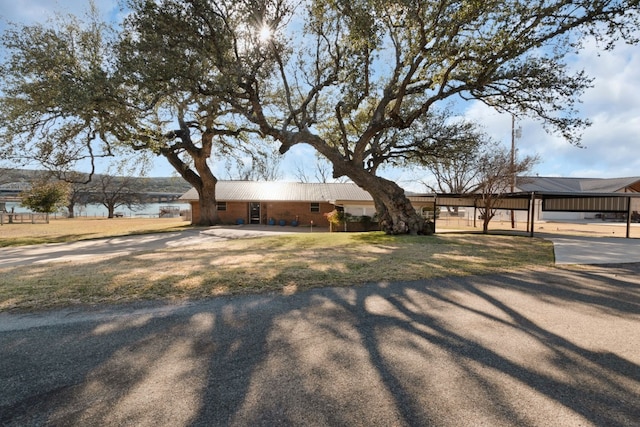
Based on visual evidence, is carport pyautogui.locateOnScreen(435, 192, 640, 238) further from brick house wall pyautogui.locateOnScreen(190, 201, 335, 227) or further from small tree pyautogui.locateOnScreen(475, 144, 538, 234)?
brick house wall pyautogui.locateOnScreen(190, 201, 335, 227)

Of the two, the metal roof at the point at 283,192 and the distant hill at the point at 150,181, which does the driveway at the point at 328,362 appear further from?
the distant hill at the point at 150,181

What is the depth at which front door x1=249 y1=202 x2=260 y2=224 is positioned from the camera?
26688 mm

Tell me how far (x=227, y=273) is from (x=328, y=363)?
3.91 m

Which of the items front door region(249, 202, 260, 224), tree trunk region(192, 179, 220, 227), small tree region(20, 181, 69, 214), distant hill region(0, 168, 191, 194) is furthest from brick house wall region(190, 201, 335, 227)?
small tree region(20, 181, 69, 214)

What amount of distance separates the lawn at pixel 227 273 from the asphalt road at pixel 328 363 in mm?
640

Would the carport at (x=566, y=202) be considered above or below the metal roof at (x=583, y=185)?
below

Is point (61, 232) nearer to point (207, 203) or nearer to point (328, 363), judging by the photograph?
point (207, 203)

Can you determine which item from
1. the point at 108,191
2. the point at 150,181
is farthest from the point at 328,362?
the point at 150,181

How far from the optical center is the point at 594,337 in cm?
347

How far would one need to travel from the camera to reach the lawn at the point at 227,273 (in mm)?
4977

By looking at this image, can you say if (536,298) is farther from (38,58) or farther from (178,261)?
(38,58)

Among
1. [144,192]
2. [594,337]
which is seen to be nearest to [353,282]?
[594,337]

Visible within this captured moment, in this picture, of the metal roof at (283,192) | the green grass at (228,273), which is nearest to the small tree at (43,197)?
the metal roof at (283,192)

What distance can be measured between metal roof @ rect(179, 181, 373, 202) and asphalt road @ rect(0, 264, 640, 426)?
68.5 feet
